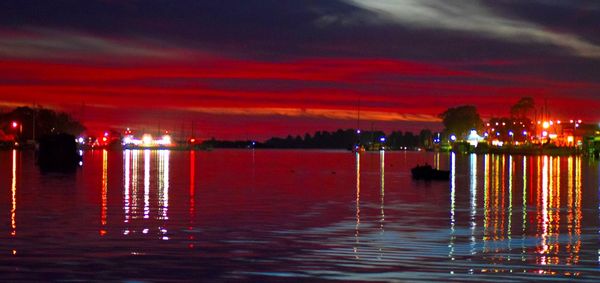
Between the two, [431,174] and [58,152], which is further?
[58,152]

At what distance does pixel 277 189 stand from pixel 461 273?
36.4m

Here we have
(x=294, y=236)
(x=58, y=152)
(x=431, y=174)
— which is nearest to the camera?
(x=294, y=236)

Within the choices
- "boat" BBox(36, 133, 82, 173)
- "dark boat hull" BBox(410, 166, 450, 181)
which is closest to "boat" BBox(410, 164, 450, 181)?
"dark boat hull" BBox(410, 166, 450, 181)

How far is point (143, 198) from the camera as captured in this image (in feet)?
153

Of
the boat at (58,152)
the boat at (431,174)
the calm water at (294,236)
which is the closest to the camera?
the calm water at (294,236)

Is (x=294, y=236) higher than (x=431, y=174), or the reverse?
(x=431, y=174)

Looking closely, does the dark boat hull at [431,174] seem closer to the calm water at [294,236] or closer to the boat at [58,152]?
the calm water at [294,236]

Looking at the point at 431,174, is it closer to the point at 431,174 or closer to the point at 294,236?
the point at 431,174

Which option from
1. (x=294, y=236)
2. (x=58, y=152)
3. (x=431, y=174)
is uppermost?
(x=58, y=152)

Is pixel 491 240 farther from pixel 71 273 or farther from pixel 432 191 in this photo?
pixel 432 191

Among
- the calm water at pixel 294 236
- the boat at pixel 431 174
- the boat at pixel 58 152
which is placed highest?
the boat at pixel 58 152

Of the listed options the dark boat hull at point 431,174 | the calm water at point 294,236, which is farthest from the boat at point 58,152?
the calm water at point 294,236

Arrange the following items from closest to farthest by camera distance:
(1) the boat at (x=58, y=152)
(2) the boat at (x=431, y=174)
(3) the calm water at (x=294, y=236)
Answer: (3) the calm water at (x=294, y=236), (2) the boat at (x=431, y=174), (1) the boat at (x=58, y=152)

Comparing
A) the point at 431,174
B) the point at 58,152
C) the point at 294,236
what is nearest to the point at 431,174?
the point at 431,174
